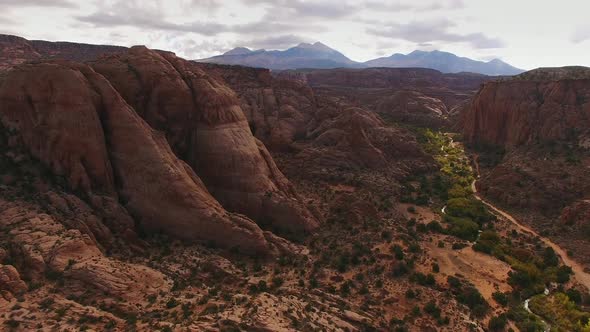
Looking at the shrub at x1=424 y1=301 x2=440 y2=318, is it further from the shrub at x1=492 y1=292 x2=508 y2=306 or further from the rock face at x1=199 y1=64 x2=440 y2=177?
the rock face at x1=199 y1=64 x2=440 y2=177

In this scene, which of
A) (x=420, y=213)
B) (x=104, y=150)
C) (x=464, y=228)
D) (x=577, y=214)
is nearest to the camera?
(x=104, y=150)

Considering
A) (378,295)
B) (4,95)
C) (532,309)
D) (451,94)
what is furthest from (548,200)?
(451,94)

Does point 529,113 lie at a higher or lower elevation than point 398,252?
higher

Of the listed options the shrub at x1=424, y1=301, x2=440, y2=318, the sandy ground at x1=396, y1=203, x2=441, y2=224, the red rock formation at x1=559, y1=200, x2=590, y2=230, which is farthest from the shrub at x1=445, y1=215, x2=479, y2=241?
the shrub at x1=424, y1=301, x2=440, y2=318

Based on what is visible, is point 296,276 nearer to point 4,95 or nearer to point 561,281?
point 561,281

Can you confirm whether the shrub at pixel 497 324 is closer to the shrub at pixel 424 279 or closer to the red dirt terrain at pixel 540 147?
the shrub at pixel 424 279

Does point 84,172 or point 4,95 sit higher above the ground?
point 4,95

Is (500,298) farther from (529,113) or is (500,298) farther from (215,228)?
(529,113)

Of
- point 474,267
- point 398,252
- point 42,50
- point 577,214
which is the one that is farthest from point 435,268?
point 42,50
